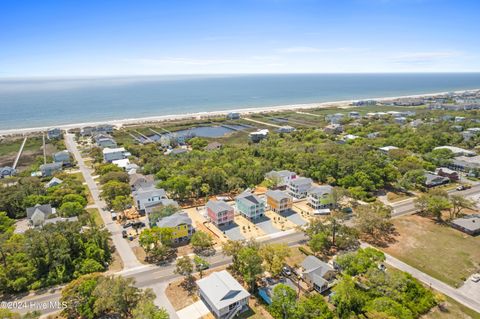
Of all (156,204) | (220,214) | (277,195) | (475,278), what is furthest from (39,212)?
(475,278)

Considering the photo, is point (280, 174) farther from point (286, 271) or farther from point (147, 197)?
point (286, 271)

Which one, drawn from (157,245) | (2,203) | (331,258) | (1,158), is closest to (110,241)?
(157,245)

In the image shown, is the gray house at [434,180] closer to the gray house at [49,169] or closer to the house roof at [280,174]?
the house roof at [280,174]

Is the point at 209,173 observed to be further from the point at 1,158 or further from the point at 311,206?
the point at 1,158

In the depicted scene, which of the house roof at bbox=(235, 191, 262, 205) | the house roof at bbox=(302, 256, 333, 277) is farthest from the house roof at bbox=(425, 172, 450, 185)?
the house roof at bbox=(302, 256, 333, 277)

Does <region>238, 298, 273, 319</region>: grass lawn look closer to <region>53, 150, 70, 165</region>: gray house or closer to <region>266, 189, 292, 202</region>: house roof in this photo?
<region>266, 189, 292, 202</region>: house roof

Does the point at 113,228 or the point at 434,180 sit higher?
the point at 434,180

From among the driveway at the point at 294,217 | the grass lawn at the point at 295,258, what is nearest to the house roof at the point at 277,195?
the driveway at the point at 294,217
